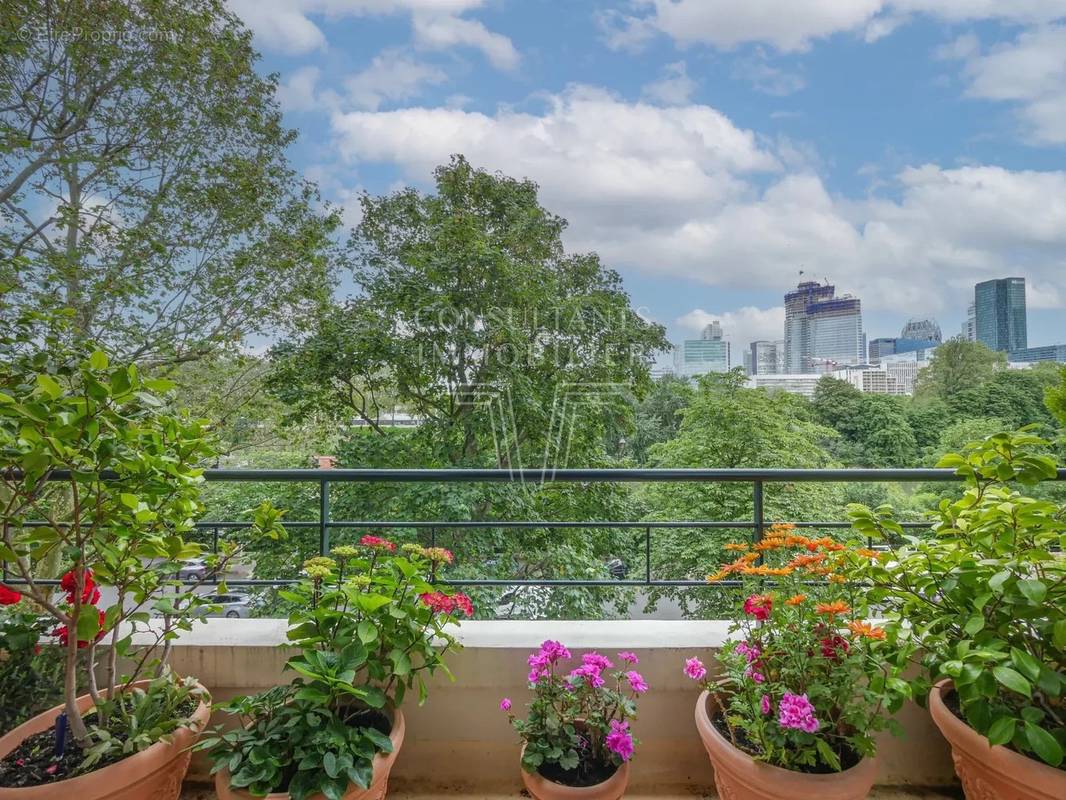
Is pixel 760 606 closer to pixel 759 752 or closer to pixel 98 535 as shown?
pixel 759 752

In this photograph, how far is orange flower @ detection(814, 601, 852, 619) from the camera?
896 mm

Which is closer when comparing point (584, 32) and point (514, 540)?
point (584, 32)

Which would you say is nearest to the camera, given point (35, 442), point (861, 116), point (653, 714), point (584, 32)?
point (35, 442)

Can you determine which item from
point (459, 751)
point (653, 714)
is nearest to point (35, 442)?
point (459, 751)

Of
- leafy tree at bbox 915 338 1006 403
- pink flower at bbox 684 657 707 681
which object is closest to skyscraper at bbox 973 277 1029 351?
leafy tree at bbox 915 338 1006 403

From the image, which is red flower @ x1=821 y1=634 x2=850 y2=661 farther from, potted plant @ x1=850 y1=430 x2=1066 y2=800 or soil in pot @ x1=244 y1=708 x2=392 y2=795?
soil in pot @ x1=244 y1=708 x2=392 y2=795

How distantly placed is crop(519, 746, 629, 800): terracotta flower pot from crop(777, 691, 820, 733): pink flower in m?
0.33

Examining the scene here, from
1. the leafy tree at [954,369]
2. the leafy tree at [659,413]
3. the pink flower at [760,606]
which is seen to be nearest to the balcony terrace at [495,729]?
the pink flower at [760,606]

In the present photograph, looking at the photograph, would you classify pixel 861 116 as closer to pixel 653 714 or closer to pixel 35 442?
pixel 653 714

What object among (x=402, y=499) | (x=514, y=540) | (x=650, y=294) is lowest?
(x=514, y=540)

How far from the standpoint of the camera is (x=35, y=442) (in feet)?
2.46

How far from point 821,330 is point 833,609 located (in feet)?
20.2

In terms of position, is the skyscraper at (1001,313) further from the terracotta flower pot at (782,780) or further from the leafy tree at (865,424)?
the terracotta flower pot at (782,780)

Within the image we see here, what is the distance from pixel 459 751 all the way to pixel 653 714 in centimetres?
44
